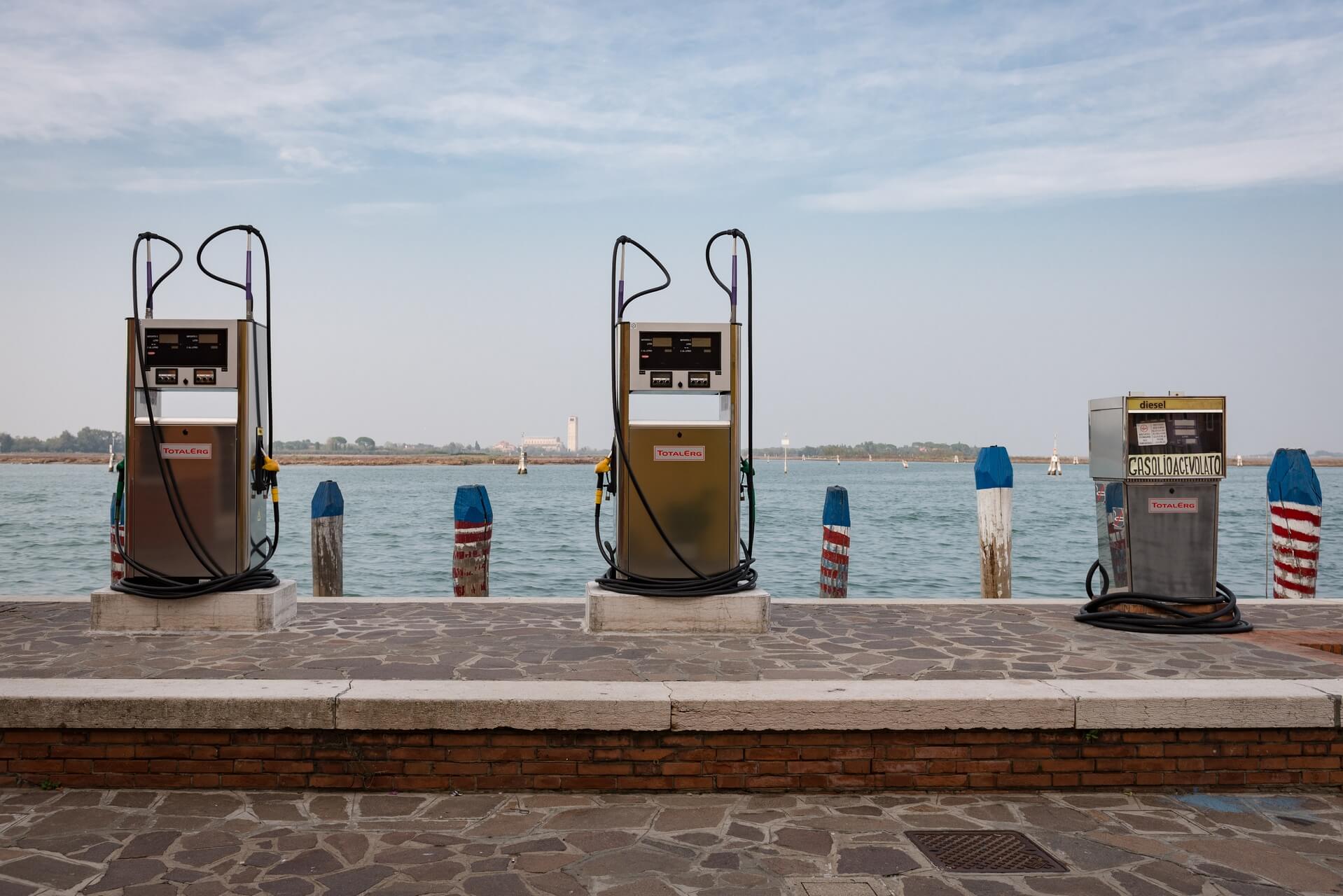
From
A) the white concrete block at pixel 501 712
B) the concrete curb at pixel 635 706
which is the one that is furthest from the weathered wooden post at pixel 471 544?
the white concrete block at pixel 501 712

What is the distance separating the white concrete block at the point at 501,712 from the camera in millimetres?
4840

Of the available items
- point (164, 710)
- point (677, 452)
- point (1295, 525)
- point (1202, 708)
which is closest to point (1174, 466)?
point (1202, 708)

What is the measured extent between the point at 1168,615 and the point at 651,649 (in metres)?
3.90

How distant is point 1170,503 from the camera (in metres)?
7.62

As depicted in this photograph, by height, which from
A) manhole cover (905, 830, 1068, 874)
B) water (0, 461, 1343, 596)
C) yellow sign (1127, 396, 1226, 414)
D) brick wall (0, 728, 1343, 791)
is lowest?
water (0, 461, 1343, 596)

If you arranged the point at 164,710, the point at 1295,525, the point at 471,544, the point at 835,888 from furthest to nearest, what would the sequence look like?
the point at 1295,525, the point at 471,544, the point at 164,710, the point at 835,888

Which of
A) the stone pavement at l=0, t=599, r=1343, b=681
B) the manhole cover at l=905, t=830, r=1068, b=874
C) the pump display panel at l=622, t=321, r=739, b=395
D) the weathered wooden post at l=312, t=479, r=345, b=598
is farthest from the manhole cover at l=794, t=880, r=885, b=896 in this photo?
the weathered wooden post at l=312, t=479, r=345, b=598

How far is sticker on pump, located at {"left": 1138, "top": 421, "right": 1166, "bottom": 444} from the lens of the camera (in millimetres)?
7574

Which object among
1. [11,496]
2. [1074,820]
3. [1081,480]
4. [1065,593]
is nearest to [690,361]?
[1074,820]

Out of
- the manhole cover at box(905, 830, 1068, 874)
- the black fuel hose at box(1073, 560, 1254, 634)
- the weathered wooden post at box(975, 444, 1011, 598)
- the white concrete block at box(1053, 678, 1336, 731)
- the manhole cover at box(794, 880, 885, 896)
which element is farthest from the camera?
the weathered wooden post at box(975, 444, 1011, 598)

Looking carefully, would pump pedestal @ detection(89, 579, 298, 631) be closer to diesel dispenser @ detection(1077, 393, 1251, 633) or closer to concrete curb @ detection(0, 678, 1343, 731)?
concrete curb @ detection(0, 678, 1343, 731)

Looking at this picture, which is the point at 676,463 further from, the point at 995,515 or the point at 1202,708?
the point at 995,515

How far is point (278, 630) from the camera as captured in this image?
7.30 metres

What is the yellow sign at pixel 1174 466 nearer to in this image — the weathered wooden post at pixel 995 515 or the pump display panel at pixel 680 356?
the pump display panel at pixel 680 356
